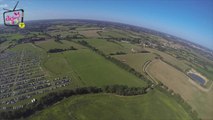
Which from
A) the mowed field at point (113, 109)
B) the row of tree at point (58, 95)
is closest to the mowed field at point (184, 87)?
the mowed field at point (113, 109)

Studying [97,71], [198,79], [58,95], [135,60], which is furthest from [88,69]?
[198,79]

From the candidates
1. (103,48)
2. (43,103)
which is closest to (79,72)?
(43,103)

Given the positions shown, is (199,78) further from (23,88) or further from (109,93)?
(23,88)

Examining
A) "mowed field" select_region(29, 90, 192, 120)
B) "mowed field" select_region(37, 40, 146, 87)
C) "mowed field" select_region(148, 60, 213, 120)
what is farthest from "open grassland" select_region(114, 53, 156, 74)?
"mowed field" select_region(29, 90, 192, 120)

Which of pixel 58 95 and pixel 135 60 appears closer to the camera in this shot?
pixel 58 95

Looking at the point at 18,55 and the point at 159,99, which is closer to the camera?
the point at 159,99

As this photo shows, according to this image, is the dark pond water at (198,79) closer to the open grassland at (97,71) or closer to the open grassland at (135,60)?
the open grassland at (135,60)

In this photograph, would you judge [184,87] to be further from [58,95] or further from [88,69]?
[58,95]
